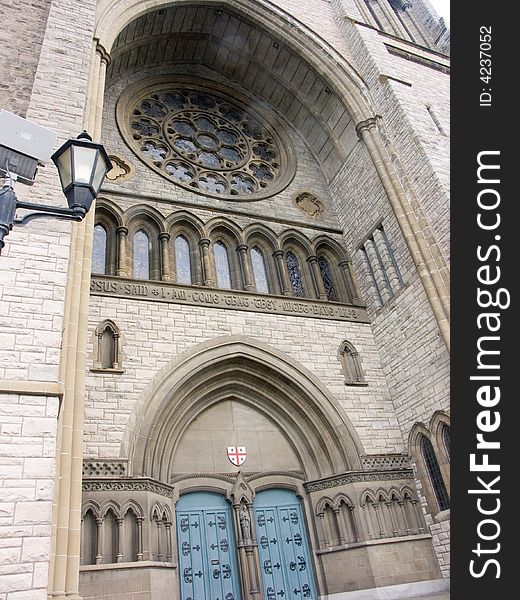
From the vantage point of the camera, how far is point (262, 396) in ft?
27.9

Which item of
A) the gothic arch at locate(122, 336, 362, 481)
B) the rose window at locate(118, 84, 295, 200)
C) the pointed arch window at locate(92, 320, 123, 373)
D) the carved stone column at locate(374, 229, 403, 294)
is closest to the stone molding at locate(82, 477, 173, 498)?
the gothic arch at locate(122, 336, 362, 481)

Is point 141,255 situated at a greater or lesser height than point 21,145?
greater

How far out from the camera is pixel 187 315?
8.25m

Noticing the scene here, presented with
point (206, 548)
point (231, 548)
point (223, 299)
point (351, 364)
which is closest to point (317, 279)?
point (351, 364)

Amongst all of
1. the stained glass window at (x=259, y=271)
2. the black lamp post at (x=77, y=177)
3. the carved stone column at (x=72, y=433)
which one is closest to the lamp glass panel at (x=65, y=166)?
the black lamp post at (x=77, y=177)

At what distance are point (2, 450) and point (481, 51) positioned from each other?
8.08 m

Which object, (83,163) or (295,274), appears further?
(295,274)

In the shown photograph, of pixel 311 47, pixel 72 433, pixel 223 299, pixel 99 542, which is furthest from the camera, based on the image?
pixel 311 47

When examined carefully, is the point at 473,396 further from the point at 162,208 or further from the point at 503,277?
the point at 162,208

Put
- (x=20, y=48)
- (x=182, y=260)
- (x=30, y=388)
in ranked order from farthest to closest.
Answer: (x=182, y=260) < (x=20, y=48) < (x=30, y=388)

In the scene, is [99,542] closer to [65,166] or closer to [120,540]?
[120,540]

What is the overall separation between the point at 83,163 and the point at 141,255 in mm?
5672

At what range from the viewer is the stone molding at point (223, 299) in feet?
26.3

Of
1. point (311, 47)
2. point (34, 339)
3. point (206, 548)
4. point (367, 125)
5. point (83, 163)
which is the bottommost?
point (206, 548)
